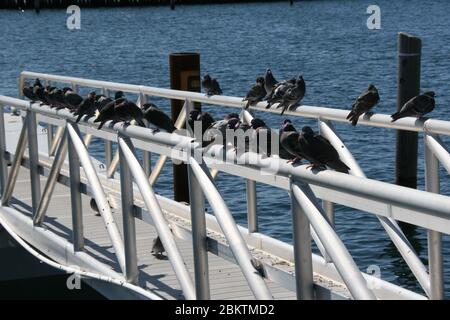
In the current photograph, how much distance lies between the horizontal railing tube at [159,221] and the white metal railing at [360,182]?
0.13 meters

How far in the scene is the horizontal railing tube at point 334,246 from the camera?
5168mm

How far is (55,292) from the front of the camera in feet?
40.5

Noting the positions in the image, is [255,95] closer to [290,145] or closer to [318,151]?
[290,145]

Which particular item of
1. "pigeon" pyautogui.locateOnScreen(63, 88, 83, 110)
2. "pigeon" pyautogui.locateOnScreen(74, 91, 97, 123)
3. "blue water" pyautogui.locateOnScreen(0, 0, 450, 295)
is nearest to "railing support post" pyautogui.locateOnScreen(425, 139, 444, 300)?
"pigeon" pyautogui.locateOnScreen(74, 91, 97, 123)

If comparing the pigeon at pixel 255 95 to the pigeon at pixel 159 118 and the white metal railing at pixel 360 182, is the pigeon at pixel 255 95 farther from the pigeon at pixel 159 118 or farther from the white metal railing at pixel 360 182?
the pigeon at pixel 159 118

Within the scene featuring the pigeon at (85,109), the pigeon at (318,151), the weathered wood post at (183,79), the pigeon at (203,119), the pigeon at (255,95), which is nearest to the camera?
the pigeon at (318,151)

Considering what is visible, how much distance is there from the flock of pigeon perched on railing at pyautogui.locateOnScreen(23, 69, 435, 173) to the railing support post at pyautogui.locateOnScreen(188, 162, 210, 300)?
40 centimetres

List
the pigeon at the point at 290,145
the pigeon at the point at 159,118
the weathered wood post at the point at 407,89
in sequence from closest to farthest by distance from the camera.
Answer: the pigeon at the point at 290,145, the pigeon at the point at 159,118, the weathered wood post at the point at 407,89

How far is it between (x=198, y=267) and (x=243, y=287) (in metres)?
1.61

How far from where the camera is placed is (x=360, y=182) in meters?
5.06

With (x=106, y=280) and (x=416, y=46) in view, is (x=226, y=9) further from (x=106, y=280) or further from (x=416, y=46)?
(x=106, y=280)

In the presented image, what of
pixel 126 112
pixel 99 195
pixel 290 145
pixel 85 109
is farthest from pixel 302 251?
pixel 85 109

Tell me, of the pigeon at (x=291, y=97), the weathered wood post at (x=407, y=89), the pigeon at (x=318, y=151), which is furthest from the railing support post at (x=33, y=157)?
the weathered wood post at (x=407, y=89)

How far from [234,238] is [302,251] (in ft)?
2.25
